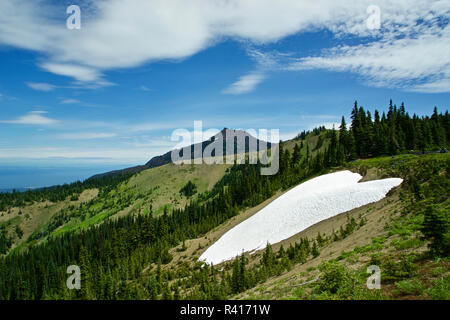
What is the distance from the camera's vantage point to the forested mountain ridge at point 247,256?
2381 cm

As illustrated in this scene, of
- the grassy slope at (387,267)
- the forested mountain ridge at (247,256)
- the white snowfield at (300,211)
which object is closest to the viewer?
the grassy slope at (387,267)

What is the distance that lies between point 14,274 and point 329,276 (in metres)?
157

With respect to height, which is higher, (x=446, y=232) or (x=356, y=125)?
(x=356, y=125)

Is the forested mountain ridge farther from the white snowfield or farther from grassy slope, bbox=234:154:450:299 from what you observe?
the white snowfield

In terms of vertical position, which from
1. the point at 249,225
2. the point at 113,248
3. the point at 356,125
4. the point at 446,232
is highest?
the point at 356,125

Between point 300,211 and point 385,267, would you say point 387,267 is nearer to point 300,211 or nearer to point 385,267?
point 385,267

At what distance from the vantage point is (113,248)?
307ft

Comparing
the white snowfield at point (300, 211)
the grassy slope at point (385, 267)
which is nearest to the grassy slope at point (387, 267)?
the grassy slope at point (385, 267)

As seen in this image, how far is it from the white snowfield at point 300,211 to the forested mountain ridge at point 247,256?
14.7 ft

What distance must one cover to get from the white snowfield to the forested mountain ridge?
4492mm

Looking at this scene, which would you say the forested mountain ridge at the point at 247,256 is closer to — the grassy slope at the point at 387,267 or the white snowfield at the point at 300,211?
the grassy slope at the point at 387,267
